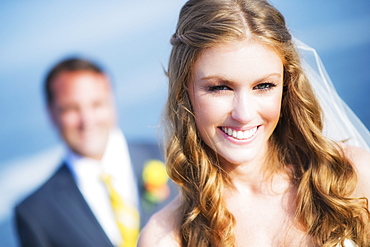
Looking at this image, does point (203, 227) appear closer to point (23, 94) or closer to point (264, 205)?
point (264, 205)

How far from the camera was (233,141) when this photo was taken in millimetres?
1739

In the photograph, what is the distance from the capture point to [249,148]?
5.76 feet

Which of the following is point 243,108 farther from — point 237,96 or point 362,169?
point 362,169

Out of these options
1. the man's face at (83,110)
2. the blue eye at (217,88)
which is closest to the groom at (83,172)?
the man's face at (83,110)

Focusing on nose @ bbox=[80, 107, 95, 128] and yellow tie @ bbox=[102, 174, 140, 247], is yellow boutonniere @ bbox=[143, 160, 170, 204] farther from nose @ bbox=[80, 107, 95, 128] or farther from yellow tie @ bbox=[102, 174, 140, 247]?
nose @ bbox=[80, 107, 95, 128]

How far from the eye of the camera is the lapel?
325 centimetres

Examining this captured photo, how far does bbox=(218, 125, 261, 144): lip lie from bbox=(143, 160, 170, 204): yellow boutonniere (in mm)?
1872

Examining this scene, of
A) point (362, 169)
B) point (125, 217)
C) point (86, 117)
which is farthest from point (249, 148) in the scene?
point (86, 117)

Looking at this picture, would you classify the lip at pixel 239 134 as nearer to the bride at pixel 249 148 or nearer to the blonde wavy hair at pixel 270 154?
the bride at pixel 249 148

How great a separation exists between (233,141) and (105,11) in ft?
6.98

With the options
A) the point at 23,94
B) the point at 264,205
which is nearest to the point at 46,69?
the point at 23,94

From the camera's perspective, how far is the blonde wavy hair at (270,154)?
67.7 inches

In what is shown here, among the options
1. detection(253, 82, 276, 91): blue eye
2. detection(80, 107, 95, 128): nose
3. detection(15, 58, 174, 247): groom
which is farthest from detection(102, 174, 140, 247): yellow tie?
detection(253, 82, 276, 91): blue eye

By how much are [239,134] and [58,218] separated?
1.92 meters
